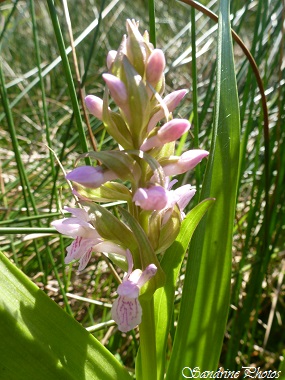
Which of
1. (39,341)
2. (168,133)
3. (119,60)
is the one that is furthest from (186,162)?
(39,341)

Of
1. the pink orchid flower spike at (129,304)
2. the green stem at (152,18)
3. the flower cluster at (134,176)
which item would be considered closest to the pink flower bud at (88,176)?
the flower cluster at (134,176)

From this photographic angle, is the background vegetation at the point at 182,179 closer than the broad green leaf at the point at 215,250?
No

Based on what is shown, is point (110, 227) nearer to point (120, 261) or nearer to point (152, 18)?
point (120, 261)

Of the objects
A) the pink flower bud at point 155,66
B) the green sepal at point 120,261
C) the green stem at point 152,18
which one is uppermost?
the green stem at point 152,18

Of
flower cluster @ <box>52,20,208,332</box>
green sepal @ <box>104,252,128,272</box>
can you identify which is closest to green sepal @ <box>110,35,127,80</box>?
flower cluster @ <box>52,20,208,332</box>

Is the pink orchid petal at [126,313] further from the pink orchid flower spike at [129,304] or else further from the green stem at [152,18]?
the green stem at [152,18]

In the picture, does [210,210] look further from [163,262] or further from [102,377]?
[102,377]
